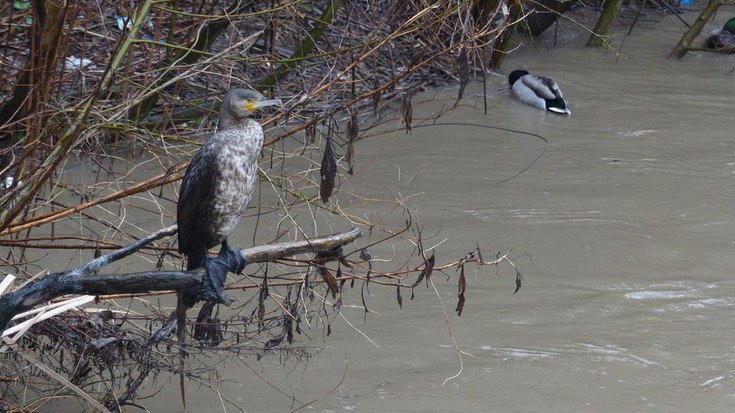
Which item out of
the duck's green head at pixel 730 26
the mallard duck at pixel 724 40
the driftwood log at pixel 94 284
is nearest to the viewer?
the driftwood log at pixel 94 284

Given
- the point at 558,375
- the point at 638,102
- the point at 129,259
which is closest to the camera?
the point at 558,375

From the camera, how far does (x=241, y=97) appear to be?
3.16 meters

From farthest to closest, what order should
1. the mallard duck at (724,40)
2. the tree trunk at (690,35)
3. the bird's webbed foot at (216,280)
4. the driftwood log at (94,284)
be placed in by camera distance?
the mallard duck at (724,40) → the tree trunk at (690,35) → the bird's webbed foot at (216,280) → the driftwood log at (94,284)

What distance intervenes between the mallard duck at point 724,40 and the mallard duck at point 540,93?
2.62m

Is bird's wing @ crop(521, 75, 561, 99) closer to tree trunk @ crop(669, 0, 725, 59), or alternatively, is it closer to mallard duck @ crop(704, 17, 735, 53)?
tree trunk @ crop(669, 0, 725, 59)

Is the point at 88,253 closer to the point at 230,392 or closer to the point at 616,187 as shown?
the point at 230,392

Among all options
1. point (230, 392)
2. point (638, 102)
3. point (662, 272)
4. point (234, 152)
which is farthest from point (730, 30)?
point (234, 152)

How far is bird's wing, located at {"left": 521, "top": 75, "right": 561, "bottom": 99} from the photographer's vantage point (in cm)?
847

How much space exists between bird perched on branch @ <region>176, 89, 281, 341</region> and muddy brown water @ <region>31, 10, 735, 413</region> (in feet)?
3.75

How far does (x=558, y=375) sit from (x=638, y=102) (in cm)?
485

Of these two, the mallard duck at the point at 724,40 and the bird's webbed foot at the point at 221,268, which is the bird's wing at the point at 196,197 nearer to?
the bird's webbed foot at the point at 221,268

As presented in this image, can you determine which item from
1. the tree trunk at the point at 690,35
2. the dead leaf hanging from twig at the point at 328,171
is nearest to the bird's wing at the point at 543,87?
the tree trunk at the point at 690,35

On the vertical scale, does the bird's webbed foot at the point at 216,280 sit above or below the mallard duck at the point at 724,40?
below

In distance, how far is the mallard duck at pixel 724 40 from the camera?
1038 centimetres
